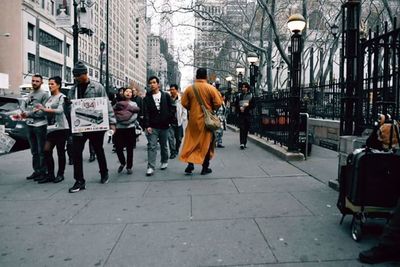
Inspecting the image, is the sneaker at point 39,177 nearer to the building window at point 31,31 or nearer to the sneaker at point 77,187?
the sneaker at point 77,187

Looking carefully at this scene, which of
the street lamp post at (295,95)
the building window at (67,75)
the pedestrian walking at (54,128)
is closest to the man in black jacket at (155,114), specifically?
the pedestrian walking at (54,128)

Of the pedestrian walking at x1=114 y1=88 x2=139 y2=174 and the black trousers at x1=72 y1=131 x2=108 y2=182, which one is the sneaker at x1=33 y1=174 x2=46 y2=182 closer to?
the black trousers at x1=72 y1=131 x2=108 y2=182

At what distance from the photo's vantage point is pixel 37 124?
688 centimetres

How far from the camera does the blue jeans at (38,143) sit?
6941mm

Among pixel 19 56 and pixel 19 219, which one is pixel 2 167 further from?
pixel 19 56

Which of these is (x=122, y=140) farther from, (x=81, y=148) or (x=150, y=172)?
(x=81, y=148)

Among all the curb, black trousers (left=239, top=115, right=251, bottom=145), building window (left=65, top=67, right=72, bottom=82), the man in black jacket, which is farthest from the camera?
building window (left=65, top=67, right=72, bottom=82)

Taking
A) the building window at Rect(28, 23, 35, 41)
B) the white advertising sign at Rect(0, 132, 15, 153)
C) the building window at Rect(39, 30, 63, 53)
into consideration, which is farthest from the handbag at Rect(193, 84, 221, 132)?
the building window at Rect(39, 30, 63, 53)

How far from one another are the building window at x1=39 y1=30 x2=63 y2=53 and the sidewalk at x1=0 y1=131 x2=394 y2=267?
164ft

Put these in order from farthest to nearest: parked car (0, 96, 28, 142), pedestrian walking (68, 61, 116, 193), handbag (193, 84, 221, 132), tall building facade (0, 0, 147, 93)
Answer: tall building facade (0, 0, 147, 93) → parked car (0, 96, 28, 142) → handbag (193, 84, 221, 132) → pedestrian walking (68, 61, 116, 193)

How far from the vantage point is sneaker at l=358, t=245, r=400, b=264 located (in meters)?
3.23

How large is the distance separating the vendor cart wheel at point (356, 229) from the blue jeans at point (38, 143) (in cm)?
549

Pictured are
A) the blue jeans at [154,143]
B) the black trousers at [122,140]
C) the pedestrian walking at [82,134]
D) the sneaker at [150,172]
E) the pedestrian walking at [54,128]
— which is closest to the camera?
the pedestrian walking at [82,134]

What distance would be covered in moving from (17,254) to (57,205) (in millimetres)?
1729
